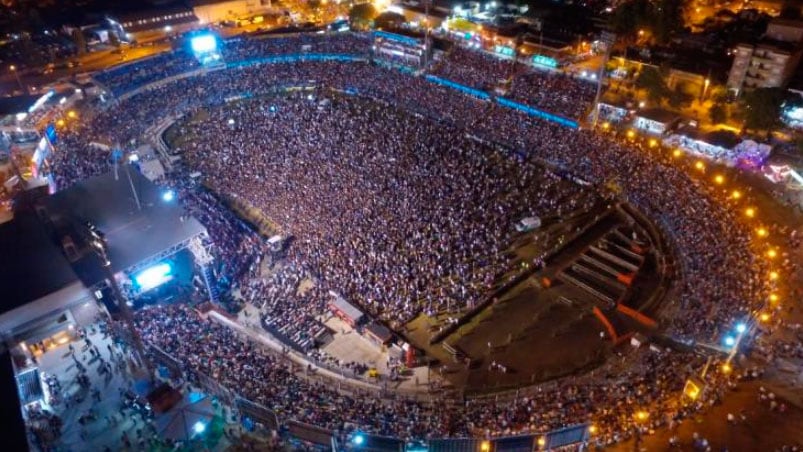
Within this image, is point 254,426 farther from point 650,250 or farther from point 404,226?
point 650,250

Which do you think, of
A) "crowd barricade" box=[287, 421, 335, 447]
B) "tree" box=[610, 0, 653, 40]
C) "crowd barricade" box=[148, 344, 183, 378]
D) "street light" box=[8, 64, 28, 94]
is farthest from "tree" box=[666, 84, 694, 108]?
"street light" box=[8, 64, 28, 94]

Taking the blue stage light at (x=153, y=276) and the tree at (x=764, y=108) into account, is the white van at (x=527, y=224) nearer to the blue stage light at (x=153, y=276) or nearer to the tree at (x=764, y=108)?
the tree at (x=764, y=108)

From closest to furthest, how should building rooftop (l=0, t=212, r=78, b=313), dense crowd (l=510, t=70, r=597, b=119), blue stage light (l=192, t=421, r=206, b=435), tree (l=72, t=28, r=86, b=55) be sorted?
1. blue stage light (l=192, t=421, r=206, b=435)
2. building rooftop (l=0, t=212, r=78, b=313)
3. dense crowd (l=510, t=70, r=597, b=119)
4. tree (l=72, t=28, r=86, b=55)

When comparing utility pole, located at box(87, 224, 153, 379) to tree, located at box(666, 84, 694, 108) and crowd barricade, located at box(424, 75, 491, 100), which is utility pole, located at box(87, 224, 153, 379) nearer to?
crowd barricade, located at box(424, 75, 491, 100)

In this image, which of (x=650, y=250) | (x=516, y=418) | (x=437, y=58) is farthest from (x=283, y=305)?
(x=437, y=58)

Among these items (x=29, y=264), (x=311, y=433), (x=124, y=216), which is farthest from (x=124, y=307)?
(x=311, y=433)

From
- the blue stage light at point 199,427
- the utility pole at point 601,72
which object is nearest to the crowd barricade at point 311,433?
the blue stage light at point 199,427
